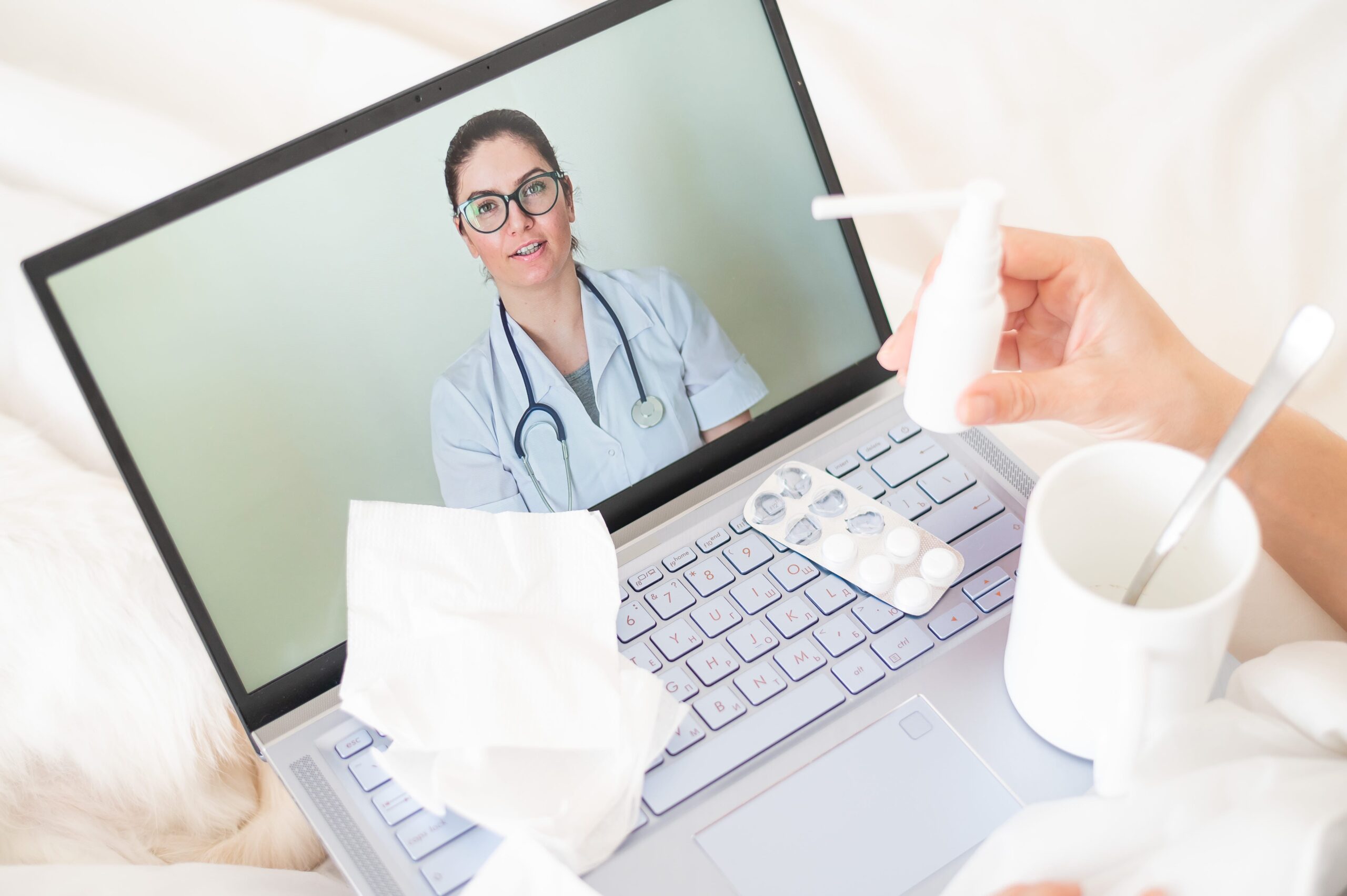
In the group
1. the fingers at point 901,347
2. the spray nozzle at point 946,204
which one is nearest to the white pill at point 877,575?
the fingers at point 901,347

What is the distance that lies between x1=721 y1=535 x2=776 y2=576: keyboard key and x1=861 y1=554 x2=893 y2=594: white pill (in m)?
0.05

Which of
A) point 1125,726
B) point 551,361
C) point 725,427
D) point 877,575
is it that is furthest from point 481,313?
point 1125,726

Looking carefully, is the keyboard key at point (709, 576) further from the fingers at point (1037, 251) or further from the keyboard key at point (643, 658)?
the fingers at point (1037, 251)

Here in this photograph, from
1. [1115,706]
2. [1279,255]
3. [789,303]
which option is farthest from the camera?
[1279,255]

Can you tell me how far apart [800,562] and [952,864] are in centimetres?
18

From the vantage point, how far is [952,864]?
481mm

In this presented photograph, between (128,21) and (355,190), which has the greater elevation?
(128,21)

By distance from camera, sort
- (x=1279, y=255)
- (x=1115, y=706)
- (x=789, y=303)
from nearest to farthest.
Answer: (x=1115, y=706), (x=789, y=303), (x=1279, y=255)

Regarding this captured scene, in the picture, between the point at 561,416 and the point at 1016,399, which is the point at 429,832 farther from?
the point at 1016,399

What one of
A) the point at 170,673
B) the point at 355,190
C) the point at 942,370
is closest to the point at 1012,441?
the point at 942,370

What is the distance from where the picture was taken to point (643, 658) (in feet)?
1.84

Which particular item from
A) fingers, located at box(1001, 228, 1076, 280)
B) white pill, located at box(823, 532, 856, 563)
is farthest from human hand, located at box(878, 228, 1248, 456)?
white pill, located at box(823, 532, 856, 563)

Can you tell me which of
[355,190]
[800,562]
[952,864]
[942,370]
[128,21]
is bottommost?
[952,864]

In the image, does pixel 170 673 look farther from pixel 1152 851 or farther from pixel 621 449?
pixel 1152 851
